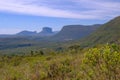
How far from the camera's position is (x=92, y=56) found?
6.16 meters

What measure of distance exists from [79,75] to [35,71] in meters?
2.69

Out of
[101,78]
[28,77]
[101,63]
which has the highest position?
[101,63]

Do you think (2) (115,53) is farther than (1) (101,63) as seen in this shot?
No

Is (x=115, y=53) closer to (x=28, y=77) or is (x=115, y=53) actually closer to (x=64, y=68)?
(x=64, y=68)

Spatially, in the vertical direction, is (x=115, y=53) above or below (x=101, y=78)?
above

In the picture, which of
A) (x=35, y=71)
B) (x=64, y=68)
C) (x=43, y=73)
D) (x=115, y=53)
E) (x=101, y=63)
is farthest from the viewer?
(x=35, y=71)

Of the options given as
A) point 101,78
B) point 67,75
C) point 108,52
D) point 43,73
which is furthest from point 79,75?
point 108,52

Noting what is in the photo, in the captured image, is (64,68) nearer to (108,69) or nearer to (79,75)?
(79,75)

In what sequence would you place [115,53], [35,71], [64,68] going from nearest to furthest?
[115,53] → [64,68] → [35,71]

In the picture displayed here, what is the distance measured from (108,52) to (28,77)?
513 cm

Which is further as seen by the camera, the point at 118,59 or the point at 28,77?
the point at 28,77

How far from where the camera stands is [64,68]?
356 inches

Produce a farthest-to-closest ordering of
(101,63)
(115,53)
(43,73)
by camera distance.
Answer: (43,73) → (101,63) → (115,53)

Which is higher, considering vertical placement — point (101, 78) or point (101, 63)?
point (101, 63)
